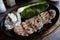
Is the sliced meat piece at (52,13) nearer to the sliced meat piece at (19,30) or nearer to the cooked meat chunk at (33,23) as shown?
the cooked meat chunk at (33,23)

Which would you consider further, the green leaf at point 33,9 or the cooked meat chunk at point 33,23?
the green leaf at point 33,9

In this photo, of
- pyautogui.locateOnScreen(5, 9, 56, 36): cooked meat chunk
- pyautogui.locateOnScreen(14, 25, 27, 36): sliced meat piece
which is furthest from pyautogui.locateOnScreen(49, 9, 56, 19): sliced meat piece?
pyautogui.locateOnScreen(14, 25, 27, 36): sliced meat piece

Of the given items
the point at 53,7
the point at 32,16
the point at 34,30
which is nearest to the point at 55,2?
the point at 53,7

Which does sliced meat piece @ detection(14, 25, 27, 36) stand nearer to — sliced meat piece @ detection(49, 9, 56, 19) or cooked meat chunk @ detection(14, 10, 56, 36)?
cooked meat chunk @ detection(14, 10, 56, 36)

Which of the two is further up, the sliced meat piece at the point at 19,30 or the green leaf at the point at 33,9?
the green leaf at the point at 33,9

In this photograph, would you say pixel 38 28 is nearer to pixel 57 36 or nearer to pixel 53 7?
pixel 57 36

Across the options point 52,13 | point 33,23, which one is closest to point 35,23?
point 33,23

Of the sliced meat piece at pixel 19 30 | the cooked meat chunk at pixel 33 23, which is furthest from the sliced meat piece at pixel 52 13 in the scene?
the sliced meat piece at pixel 19 30

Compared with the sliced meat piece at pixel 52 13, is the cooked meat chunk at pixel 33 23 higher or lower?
lower

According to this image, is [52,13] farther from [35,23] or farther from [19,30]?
[19,30]

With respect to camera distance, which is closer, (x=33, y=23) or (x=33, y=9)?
(x=33, y=23)

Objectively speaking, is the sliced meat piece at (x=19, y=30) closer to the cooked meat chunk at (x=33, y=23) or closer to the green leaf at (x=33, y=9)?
the cooked meat chunk at (x=33, y=23)
